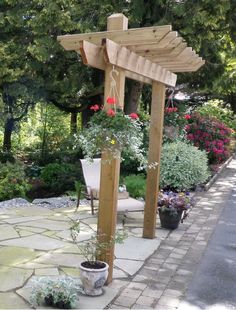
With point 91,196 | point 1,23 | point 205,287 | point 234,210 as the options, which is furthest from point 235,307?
point 1,23

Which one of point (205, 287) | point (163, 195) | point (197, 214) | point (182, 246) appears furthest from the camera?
point (197, 214)

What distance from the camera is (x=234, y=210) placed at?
784 centimetres

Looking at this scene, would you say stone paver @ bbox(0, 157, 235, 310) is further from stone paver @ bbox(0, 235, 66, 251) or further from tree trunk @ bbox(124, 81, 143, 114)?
tree trunk @ bbox(124, 81, 143, 114)

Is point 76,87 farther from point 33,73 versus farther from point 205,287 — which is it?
point 205,287

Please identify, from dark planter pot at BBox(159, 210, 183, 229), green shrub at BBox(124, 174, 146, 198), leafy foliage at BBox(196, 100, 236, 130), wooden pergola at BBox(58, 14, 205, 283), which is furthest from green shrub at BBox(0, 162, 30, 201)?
leafy foliage at BBox(196, 100, 236, 130)

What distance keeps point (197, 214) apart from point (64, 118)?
30.0ft

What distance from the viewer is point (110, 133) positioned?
3.62 meters

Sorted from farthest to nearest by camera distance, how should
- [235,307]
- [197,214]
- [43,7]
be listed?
[43,7], [197,214], [235,307]

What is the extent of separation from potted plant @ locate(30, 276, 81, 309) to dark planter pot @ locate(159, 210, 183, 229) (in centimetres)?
281

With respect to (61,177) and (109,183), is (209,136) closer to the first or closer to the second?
(61,177)

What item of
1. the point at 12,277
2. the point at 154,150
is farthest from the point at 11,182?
the point at 12,277

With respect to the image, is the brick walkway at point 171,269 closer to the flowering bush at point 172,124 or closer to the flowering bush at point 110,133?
the flowering bush at point 110,133

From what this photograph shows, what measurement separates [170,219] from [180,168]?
273cm

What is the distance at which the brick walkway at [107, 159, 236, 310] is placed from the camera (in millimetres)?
3686
